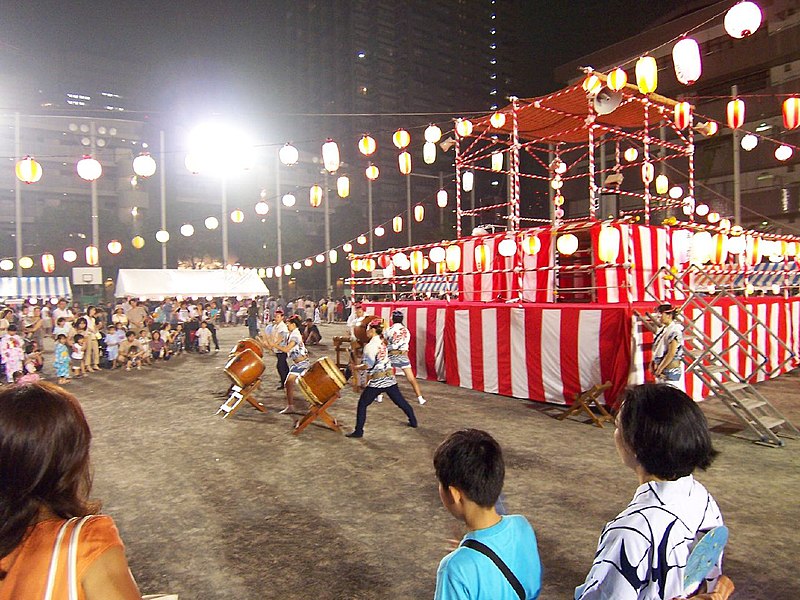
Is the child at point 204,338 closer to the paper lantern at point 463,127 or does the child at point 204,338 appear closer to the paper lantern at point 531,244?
the paper lantern at point 463,127

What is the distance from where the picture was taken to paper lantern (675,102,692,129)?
10.4 meters

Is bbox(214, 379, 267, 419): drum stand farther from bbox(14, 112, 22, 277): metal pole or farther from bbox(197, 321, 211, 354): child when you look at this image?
bbox(14, 112, 22, 277): metal pole

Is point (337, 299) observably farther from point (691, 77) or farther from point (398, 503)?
point (398, 503)

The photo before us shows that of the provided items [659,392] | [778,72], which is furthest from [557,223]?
[778,72]

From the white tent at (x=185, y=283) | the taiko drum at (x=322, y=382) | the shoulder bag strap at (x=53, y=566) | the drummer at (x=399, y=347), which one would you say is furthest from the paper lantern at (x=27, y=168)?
the white tent at (x=185, y=283)

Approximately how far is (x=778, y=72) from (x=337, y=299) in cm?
2649

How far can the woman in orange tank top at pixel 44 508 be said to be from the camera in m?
1.20

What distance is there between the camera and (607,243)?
907 cm

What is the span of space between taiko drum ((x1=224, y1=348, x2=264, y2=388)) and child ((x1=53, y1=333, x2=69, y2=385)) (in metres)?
6.37

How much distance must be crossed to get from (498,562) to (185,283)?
1058 inches

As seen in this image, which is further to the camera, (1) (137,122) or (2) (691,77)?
(1) (137,122)

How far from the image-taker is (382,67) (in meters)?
44.6

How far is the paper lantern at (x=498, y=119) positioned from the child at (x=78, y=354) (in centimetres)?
1126

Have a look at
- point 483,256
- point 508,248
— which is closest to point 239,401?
point 508,248
